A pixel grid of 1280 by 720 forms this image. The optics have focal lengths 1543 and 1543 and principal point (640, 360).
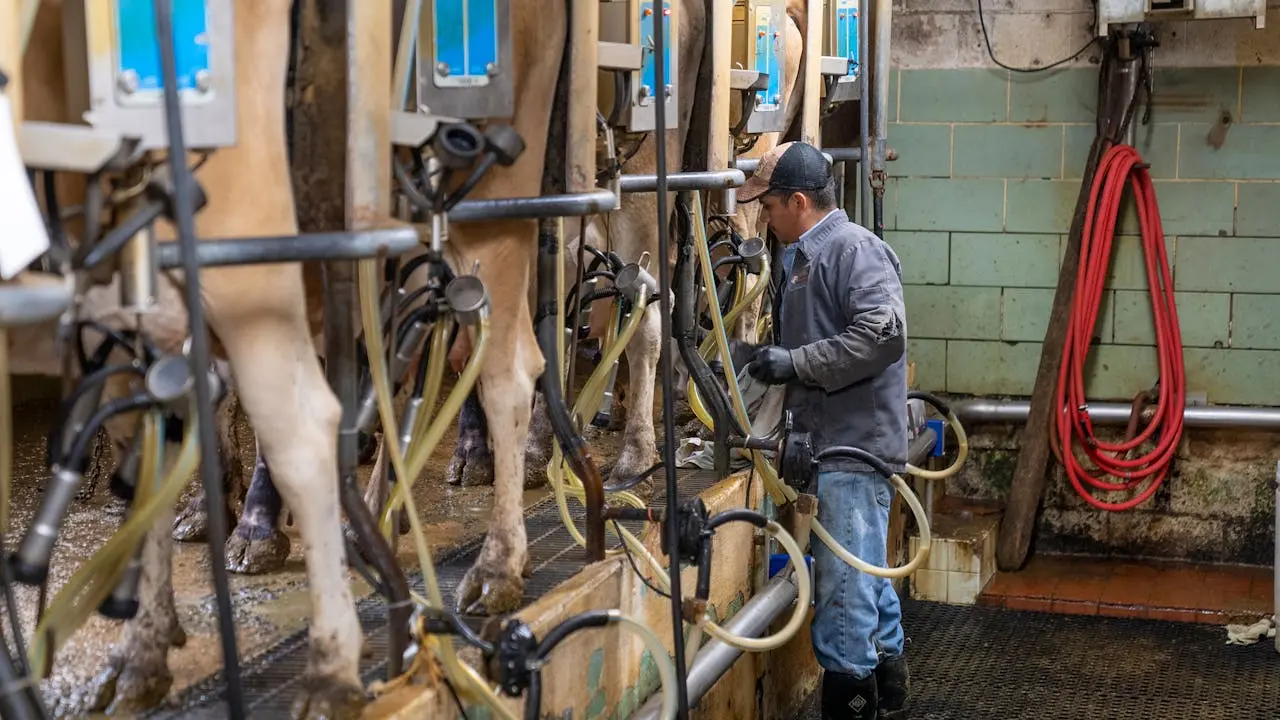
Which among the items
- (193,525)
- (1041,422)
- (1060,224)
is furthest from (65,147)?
(1060,224)

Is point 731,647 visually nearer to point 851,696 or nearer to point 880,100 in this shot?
point 851,696

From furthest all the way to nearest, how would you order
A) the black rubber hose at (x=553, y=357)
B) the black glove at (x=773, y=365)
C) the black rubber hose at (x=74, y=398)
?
the black glove at (x=773, y=365) < the black rubber hose at (x=553, y=357) < the black rubber hose at (x=74, y=398)

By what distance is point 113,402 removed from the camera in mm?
2035

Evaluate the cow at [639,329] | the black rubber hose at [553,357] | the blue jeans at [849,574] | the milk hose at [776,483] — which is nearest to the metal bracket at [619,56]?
the black rubber hose at [553,357]

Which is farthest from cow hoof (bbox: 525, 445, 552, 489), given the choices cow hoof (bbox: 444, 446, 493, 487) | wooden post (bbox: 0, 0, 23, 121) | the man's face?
wooden post (bbox: 0, 0, 23, 121)

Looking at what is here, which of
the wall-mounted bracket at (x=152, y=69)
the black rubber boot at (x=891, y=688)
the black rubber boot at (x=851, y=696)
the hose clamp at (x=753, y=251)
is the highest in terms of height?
the wall-mounted bracket at (x=152, y=69)

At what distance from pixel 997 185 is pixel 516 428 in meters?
4.01

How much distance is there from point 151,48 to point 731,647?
2123mm

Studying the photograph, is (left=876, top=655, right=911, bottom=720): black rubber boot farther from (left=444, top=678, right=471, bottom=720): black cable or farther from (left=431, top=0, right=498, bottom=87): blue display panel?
(left=431, top=0, right=498, bottom=87): blue display panel

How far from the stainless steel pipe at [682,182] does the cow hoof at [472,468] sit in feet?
3.24

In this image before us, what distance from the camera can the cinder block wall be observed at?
6379 millimetres

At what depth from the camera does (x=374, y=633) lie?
299 centimetres

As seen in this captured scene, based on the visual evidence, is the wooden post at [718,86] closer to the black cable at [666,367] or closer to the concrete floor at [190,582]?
the concrete floor at [190,582]

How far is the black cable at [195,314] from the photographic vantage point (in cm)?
160
